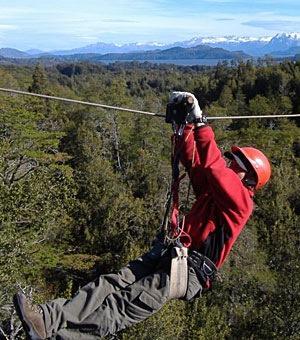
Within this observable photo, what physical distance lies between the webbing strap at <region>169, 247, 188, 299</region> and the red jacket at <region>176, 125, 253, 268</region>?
0.75 ft

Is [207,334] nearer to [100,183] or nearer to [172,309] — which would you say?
[172,309]

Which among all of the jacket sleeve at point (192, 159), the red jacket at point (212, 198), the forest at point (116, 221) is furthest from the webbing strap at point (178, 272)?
the forest at point (116, 221)

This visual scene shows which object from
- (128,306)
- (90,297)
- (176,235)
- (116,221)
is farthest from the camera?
(116,221)

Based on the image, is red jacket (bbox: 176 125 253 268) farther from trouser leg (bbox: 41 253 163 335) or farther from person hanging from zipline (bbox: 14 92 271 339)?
trouser leg (bbox: 41 253 163 335)

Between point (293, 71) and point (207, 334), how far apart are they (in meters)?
53.3

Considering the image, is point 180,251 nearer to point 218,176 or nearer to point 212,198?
point 212,198

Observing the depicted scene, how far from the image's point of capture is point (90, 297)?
443cm

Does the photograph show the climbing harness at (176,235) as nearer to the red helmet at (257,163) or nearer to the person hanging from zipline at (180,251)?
the person hanging from zipline at (180,251)

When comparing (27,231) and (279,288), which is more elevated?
(27,231)

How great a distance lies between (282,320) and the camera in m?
19.1

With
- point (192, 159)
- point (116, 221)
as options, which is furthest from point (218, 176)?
point (116, 221)

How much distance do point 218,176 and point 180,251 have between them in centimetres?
69


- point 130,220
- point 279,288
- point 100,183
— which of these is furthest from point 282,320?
point 100,183

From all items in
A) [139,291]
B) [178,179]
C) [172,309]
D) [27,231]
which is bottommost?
[172,309]
